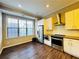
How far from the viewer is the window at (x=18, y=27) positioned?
19.5ft

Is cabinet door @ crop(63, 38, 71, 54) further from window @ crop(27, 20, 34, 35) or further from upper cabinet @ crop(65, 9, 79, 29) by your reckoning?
window @ crop(27, 20, 34, 35)

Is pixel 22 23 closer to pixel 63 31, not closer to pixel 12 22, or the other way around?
pixel 12 22

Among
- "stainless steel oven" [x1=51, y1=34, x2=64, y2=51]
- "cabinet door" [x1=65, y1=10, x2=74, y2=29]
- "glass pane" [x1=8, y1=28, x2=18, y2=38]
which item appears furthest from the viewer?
"glass pane" [x1=8, y1=28, x2=18, y2=38]

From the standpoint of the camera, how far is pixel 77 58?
3.38m

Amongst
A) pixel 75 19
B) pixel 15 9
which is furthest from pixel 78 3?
pixel 15 9

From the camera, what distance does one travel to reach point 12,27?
6.21 meters

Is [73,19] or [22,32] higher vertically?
[73,19]

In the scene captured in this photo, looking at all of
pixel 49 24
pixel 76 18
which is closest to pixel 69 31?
pixel 76 18

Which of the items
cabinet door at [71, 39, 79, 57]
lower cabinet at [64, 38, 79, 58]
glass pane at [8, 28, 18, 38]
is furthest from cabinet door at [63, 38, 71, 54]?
glass pane at [8, 28, 18, 38]

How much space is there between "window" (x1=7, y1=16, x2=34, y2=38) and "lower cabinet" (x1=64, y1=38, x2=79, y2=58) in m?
4.32

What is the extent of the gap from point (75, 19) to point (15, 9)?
3533mm

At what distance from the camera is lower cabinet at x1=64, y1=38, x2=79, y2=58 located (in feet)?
11.1

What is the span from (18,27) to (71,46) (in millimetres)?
4817

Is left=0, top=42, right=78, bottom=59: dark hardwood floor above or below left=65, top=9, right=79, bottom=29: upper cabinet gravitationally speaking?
below
